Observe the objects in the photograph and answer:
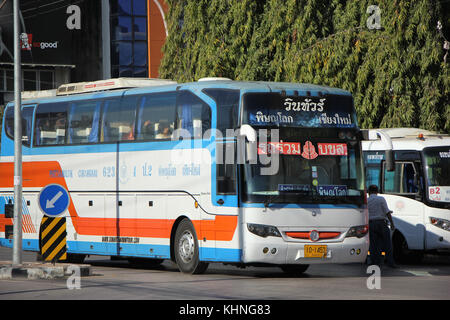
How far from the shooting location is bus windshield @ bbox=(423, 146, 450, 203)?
2167 cm

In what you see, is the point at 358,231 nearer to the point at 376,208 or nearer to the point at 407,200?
the point at 376,208

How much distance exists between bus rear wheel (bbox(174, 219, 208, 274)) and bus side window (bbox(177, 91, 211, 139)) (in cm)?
170

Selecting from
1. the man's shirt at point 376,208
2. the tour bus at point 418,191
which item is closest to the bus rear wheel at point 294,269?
the man's shirt at point 376,208

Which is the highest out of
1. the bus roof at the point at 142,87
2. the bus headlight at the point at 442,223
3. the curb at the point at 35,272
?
the bus roof at the point at 142,87

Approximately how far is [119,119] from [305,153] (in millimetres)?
4449

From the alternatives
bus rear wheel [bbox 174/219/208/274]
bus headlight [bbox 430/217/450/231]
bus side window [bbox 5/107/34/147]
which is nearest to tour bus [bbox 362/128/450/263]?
bus headlight [bbox 430/217/450/231]

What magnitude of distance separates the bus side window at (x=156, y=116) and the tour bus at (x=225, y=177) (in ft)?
0.08

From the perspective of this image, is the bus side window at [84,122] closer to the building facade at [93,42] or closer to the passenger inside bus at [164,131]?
the passenger inside bus at [164,131]

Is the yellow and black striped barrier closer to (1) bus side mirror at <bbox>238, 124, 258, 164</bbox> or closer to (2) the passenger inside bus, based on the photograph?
(2) the passenger inside bus

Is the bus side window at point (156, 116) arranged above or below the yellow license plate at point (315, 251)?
above

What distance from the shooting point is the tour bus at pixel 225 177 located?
55.0ft

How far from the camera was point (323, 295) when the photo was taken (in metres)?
13.6
